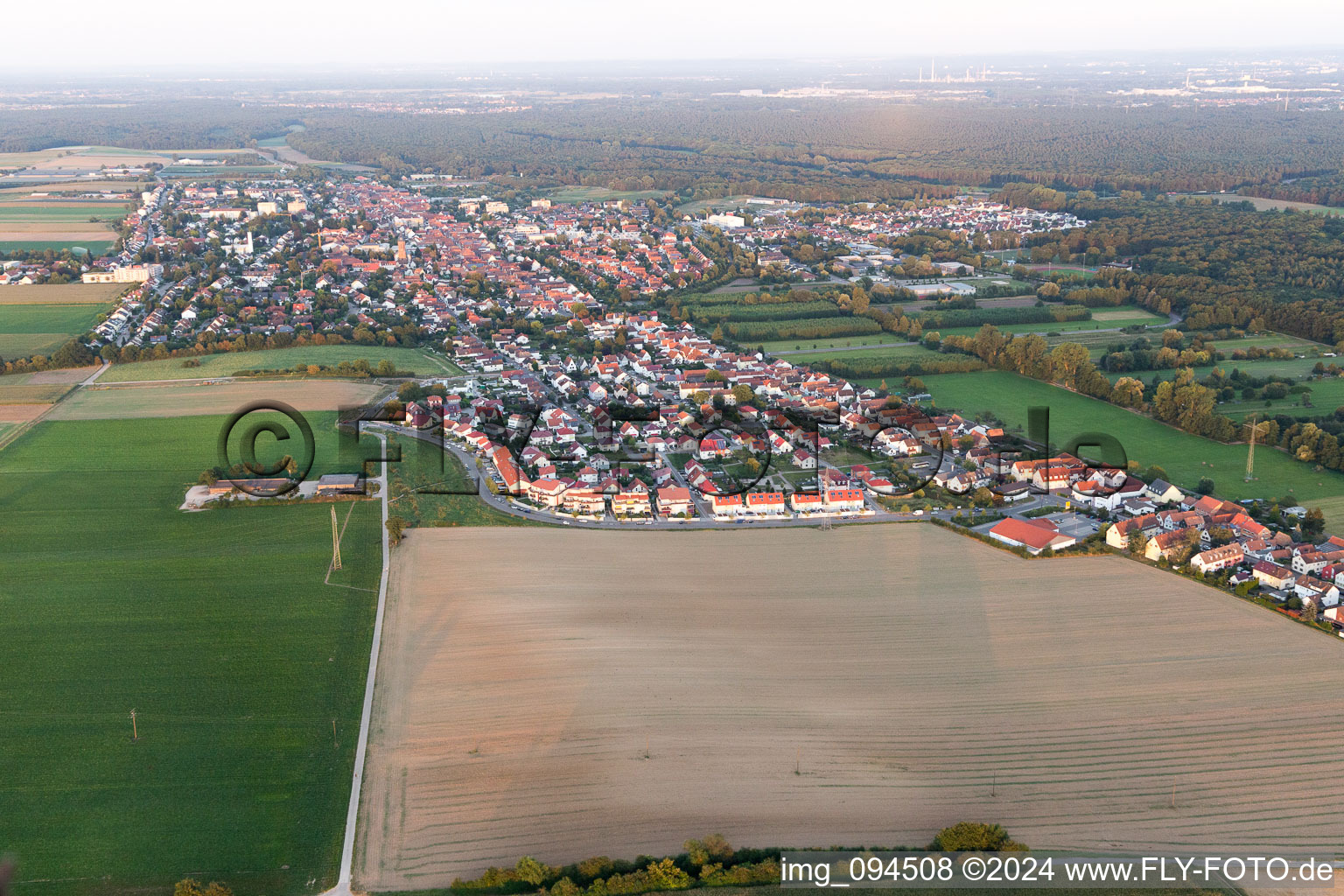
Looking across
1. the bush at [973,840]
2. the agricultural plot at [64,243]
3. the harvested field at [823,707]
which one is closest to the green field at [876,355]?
the harvested field at [823,707]

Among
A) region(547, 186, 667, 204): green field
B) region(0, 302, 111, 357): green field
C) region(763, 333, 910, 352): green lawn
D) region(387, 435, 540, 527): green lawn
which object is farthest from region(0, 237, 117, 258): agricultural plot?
region(763, 333, 910, 352): green lawn

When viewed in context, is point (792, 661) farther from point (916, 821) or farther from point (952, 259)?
point (952, 259)

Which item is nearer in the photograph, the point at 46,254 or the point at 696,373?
the point at 696,373

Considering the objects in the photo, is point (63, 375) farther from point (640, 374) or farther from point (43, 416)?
point (640, 374)

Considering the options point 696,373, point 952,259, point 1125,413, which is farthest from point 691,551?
point 952,259

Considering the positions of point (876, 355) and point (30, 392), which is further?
point (876, 355)

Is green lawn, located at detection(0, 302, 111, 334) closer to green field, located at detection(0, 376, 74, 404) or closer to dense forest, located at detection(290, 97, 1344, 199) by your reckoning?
green field, located at detection(0, 376, 74, 404)

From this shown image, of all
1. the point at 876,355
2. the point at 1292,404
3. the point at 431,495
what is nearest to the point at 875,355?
the point at 876,355
